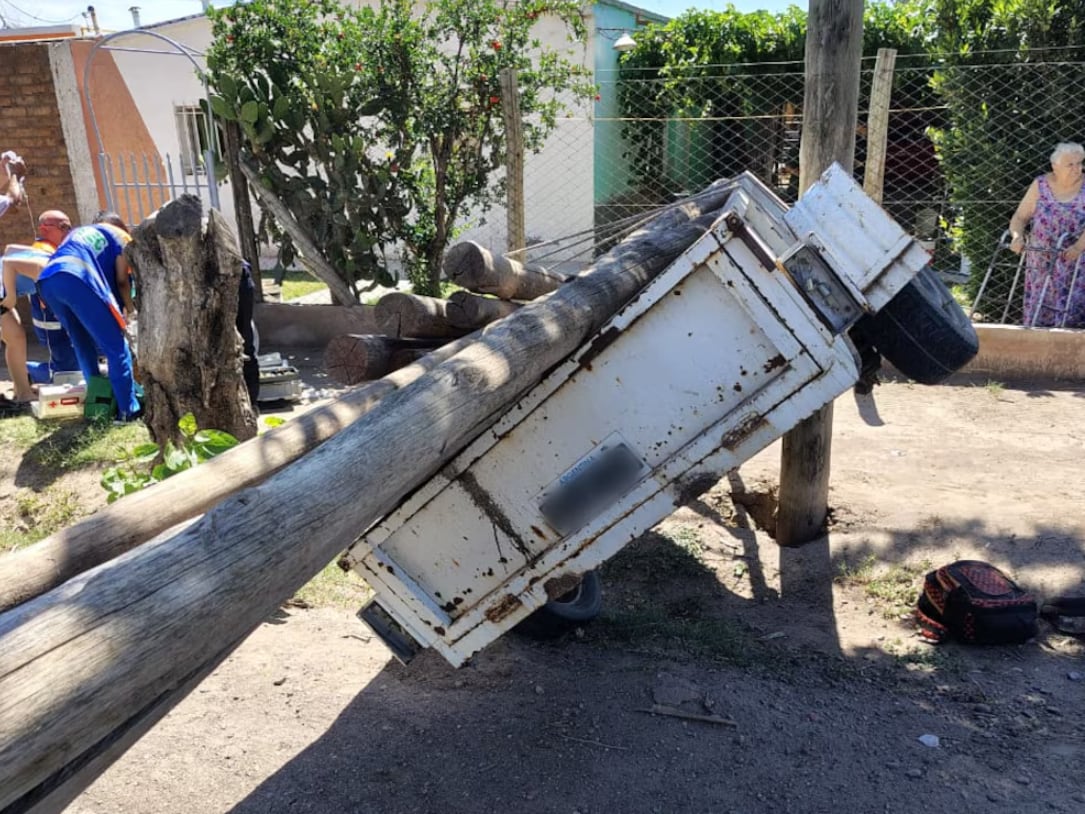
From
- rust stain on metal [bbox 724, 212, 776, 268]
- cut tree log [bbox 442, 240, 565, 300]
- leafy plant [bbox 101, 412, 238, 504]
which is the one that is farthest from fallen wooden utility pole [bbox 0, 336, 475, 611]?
leafy plant [bbox 101, 412, 238, 504]

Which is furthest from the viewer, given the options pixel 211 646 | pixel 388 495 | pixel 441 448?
pixel 441 448

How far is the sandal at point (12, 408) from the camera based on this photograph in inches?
296

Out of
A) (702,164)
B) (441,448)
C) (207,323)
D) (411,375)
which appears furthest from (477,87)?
(441,448)

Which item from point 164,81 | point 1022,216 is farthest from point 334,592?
point 164,81

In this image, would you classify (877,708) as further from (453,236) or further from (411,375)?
(453,236)

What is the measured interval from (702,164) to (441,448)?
1143cm

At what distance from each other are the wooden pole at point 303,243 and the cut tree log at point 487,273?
5.19 metres

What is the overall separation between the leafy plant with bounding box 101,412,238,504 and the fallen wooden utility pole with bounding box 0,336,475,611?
6.06 feet

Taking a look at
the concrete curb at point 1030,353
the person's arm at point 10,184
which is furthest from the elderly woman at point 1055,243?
the person's arm at point 10,184

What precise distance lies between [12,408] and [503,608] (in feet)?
20.6

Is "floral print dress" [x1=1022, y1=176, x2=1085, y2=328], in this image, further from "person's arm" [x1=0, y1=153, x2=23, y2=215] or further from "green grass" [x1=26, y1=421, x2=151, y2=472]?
"person's arm" [x1=0, y1=153, x2=23, y2=215]

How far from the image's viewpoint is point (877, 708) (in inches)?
138

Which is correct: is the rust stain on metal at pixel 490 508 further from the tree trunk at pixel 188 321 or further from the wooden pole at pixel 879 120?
the wooden pole at pixel 879 120

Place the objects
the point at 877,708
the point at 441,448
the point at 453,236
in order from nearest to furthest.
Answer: the point at 441,448 → the point at 877,708 → the point at 453,236
